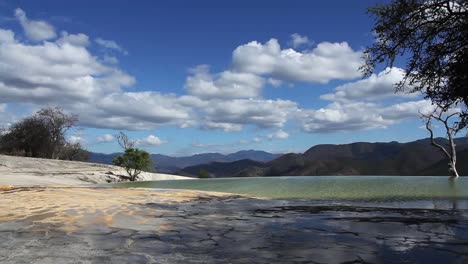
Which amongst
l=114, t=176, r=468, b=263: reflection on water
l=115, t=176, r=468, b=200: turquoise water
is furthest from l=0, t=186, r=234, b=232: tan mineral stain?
l=115, t=176, r=468, b=200: turquoise water

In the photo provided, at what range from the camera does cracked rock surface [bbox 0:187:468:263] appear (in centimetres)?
557

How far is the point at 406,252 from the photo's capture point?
18.9 feet

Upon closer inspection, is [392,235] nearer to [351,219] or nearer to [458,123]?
[351,219]

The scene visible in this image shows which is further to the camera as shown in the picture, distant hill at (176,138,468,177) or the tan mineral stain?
distant hill at (176,138,468,177)

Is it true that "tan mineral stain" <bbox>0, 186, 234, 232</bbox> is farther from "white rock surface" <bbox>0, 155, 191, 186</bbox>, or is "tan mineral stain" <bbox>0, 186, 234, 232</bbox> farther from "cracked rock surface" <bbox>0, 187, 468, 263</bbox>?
"white rock surface" <bbox>0, 155, 191, 186</bbox>

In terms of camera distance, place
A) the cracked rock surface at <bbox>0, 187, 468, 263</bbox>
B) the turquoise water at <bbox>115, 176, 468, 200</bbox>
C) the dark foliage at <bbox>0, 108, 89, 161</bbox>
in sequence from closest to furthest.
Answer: the cracked rock surface at <bbox>0, 187, 468, 263</bbox>, the turquoise water at <bbox>115, 176, 468, 200</bbox>, the dark foliage at <bbox>0, 108, 89, 161</bbox>

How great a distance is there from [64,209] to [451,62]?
35.0 feet

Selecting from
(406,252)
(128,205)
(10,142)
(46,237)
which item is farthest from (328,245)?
(10,142)

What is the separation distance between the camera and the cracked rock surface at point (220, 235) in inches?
219

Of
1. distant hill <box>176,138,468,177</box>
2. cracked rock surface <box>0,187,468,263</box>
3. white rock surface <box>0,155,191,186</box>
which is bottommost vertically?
cracked rock surface <box>0,187,468,263</box>

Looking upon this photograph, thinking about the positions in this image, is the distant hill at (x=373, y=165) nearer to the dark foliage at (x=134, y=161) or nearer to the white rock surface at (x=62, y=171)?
the dark foliage at (x=134, y=161)

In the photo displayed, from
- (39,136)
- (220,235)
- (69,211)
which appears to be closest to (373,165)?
(39,136)

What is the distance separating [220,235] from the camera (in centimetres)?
712

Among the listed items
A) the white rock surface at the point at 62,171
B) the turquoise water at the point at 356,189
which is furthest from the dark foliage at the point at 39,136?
the turquoise water at the point at 356,189
